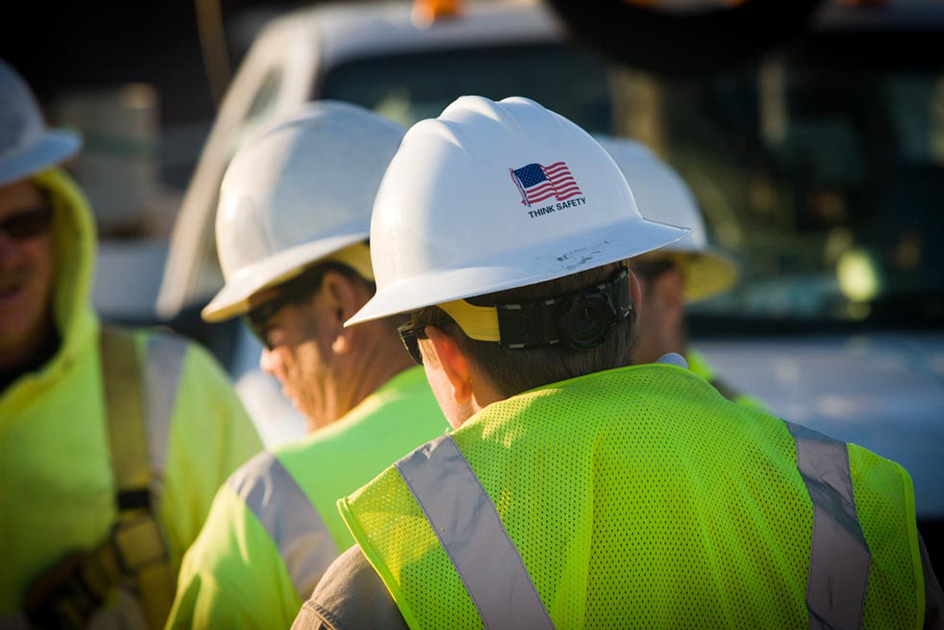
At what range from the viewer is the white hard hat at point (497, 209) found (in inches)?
72.0

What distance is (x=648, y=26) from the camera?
4.04m

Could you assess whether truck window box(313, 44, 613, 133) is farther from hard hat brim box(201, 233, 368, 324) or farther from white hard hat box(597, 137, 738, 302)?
hard hat brim box(201, 233, 368, 324)

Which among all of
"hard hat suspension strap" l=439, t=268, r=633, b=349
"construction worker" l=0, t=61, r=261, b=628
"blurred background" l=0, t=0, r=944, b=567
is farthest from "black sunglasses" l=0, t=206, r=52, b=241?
"hard hat suspension strap" l=439, t=268, r=633, b=349

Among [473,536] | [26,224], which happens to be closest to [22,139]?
[26,224]

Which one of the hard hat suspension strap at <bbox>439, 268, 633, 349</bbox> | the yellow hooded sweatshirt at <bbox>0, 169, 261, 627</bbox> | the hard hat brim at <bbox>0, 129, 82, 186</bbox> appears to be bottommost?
the yellow hooded sweatshirt at <bbox>0, 169, 261, 627</bbox>

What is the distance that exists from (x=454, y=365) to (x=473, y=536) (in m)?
0.34

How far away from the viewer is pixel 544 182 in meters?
1.87

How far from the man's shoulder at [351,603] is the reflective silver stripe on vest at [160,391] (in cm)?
153

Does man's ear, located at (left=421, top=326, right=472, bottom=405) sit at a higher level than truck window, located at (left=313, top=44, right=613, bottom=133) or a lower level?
lower

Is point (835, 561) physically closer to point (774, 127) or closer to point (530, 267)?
point (530, 267)

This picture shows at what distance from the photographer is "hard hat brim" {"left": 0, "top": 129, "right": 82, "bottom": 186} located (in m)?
3.37

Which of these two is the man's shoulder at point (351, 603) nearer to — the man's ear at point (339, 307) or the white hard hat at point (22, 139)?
the man's ear at point (339, 307)

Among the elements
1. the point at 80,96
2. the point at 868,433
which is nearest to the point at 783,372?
the point at 868,433

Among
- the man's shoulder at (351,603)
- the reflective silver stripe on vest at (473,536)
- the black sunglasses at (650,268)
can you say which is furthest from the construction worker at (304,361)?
the black sunglasses at (650,268)
